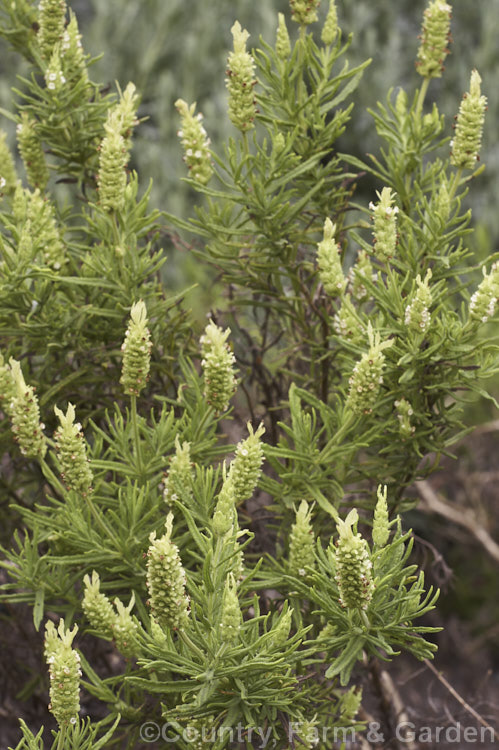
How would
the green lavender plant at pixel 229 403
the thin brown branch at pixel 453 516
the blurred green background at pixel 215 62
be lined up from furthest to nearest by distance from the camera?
the blurred green background at pixel 215 62 → the thin brown branch at pixel 453 516 → the green lavender plant at pixel 229 403

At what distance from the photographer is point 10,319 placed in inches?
54.2

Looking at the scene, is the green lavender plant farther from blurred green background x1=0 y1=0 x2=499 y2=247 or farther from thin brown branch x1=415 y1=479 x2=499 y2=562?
blurred green background x1=0 y1=0 x2=499 y2=247

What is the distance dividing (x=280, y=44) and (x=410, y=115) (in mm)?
239

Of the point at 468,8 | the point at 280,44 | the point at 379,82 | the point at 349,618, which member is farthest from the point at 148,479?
the point at 468,8

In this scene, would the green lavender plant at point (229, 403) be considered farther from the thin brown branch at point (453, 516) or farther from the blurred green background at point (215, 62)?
the blurred green background at point (215, 62)

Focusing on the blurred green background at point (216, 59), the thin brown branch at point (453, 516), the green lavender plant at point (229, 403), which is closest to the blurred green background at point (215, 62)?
the blurred green background at point (216, 59)

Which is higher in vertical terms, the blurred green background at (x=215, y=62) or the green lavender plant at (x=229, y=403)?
the green lavender plant at (x=229, y=403)

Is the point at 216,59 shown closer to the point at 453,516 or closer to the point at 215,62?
the point at 215,62

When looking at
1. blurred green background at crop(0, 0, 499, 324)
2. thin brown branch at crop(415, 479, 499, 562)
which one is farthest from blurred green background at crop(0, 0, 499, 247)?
thin brown branch at crop(415, 479, 499, 562)

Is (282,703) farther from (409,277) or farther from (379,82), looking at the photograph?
(379,82)

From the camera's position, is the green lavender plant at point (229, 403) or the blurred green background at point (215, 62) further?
the blurred green background at point (215, 62)

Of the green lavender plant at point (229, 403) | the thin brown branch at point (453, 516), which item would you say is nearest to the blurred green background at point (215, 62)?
the thin brown branch at point (453, 516)

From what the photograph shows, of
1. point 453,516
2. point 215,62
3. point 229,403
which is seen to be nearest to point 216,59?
point 215,62

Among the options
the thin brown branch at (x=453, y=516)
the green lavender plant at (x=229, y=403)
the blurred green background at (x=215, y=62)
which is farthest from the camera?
the blurred green background at (x=215, y=62)
